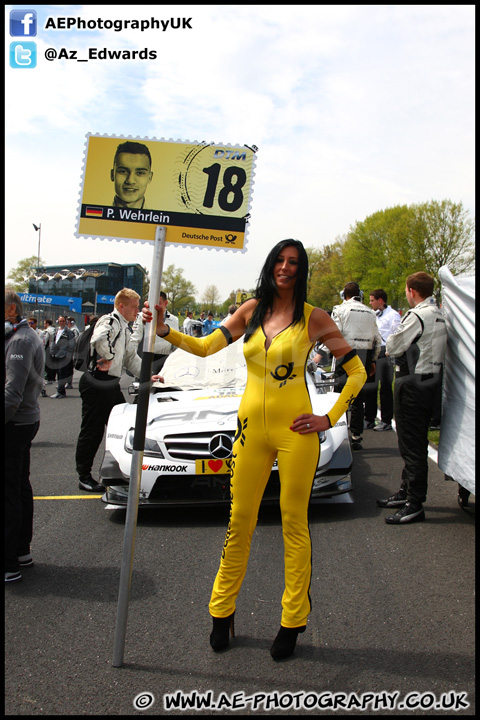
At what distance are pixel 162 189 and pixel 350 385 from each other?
1382 mm

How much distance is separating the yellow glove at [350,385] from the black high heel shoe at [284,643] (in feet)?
3.46

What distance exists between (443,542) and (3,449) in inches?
125

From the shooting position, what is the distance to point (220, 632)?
3072 millimetres

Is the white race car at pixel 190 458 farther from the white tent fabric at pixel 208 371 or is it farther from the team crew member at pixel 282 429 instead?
the team crew member at pixel 282 429

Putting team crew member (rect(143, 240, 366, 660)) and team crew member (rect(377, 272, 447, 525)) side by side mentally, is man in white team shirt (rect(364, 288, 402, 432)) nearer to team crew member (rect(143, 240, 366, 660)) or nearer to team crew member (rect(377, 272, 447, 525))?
team crew member (rect(377, 272, 447, 525))

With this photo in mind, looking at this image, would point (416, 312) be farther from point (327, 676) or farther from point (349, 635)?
point (327, 676)

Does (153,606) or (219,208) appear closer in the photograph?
(219,208)

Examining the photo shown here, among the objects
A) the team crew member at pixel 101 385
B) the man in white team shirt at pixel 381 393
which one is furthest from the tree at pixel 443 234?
the team crew member at pixel 101 385

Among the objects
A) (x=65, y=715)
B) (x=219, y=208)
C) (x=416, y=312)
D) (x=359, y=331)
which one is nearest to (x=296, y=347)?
(x=219, y=208)

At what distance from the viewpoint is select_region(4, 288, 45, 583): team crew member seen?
3891 millimetres

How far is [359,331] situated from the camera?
26.2ft

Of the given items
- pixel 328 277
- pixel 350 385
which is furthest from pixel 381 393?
pixel 328 277

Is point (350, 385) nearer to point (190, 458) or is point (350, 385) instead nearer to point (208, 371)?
point (190, 458)

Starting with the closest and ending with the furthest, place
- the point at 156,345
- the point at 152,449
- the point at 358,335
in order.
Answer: the point at 152,449 → the point at 156,345 → the point at 358,335
